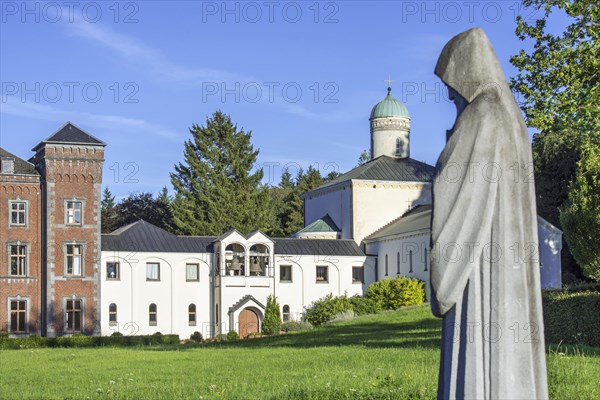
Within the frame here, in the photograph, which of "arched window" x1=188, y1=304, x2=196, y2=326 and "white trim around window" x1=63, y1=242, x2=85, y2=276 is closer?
"white trim around window" x1=63, y1=242, x2=85, y2=276

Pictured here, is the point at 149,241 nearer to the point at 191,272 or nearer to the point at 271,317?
the point at 191,272

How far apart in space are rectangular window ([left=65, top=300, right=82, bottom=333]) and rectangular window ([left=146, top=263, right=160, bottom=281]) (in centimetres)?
494

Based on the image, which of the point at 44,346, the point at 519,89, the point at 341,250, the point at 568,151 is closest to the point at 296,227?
the point at 341,250

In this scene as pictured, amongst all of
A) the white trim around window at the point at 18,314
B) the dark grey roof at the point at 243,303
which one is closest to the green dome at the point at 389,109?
the dark grey roof at the point at 243,303

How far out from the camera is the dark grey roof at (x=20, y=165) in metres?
55.1

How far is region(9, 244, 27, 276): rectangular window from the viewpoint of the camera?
53.7 m

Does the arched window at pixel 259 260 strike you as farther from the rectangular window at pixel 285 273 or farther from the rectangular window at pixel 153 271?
the rectangular window at pixel 153 271

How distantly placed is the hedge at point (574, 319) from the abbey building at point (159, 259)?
24360 millimetres

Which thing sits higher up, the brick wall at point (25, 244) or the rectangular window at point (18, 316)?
the brick wall at point (25, 244)

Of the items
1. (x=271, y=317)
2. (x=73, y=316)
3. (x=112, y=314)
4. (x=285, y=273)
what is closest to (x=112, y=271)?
(x=112, y=314)

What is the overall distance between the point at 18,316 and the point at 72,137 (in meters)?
10.8

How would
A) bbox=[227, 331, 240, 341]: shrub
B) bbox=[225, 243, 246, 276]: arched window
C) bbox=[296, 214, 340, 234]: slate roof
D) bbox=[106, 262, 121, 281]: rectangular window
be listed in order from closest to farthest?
bbox=[227, 331, 240, 341]: shrub < bbox=[106, 262, 121, 281]: rectangular window < bbox=[225, 243, 246, 276]: arched window < bbox=[296, 214, 340, 234]: slate roof

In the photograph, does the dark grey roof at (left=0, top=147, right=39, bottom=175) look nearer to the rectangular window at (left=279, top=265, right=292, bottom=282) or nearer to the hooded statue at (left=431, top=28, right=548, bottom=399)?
the rectangular window at (left=279, top=265, right=292, bottom=282)

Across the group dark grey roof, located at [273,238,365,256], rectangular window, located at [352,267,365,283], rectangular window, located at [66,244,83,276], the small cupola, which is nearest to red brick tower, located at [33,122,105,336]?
rectangular window, located at [66,244,83,276]
